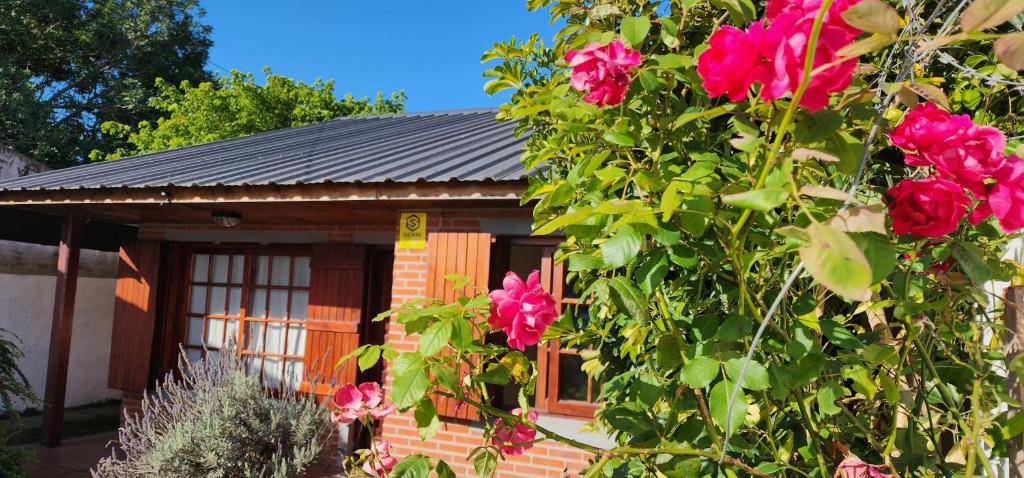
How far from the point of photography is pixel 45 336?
346 inches

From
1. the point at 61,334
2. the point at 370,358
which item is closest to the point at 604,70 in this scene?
the point at 370,358

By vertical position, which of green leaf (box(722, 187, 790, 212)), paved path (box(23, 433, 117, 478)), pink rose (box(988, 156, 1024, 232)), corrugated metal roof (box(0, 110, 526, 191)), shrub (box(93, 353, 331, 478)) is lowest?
paved path (box(23, 433, 117, 478))

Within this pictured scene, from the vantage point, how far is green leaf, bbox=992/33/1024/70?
69 centimetres

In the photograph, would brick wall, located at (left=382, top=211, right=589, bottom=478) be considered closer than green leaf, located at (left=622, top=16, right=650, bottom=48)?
No

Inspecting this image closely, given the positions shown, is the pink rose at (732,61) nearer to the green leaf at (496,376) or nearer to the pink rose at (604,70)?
the pink rose at (604,70)

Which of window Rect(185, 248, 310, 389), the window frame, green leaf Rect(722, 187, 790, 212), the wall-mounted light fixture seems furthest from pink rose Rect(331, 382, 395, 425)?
window Rect(185, 248, 310, 389)

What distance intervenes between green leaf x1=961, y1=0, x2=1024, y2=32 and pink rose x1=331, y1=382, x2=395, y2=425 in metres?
1.47

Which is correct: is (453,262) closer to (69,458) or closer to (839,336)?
(839,336)

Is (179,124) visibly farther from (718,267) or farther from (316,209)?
(718,267)

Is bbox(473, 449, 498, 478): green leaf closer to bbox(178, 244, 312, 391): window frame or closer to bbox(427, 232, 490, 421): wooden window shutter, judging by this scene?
bbox(427, 232, 490, 421): wooden window shutter

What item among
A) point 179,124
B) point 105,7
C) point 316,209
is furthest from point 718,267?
point 105,7

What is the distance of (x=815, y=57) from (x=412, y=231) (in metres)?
4.43

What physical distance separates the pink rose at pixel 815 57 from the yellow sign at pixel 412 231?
14.2 ft

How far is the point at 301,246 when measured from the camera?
6551 millimetres
